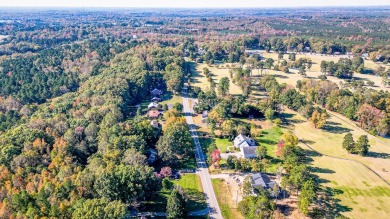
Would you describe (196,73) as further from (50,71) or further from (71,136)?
(71,136)

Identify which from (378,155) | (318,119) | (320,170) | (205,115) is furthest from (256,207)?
(318,119)

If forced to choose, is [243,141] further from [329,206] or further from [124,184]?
[124,184]

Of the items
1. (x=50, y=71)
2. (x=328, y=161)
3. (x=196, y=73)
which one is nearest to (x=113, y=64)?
(x=50, y=71)

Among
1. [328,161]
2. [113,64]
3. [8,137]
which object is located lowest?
[328,161]

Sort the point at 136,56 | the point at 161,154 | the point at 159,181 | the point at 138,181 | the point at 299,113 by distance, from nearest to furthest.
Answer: the point at 138,181 < the point at 159,181 < the point at 161,154 < the point at 299,113 < the point at 136,56

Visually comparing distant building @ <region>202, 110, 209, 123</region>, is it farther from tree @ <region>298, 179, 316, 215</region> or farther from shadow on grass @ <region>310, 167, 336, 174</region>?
tree @ <region>298, 179, 316, 215</region>

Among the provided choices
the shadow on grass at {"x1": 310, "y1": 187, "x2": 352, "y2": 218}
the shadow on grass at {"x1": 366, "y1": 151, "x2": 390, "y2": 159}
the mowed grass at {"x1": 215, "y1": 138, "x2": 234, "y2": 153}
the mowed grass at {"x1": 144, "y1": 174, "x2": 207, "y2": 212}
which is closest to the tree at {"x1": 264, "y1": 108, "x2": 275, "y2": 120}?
the mowed grass at {"x1": 215, "y1": 138, "x2": 234, "y2": 153}

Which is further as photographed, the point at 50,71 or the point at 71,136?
A: the point at 50,71

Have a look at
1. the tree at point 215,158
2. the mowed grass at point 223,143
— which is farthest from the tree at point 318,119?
the tree at point 215,158
